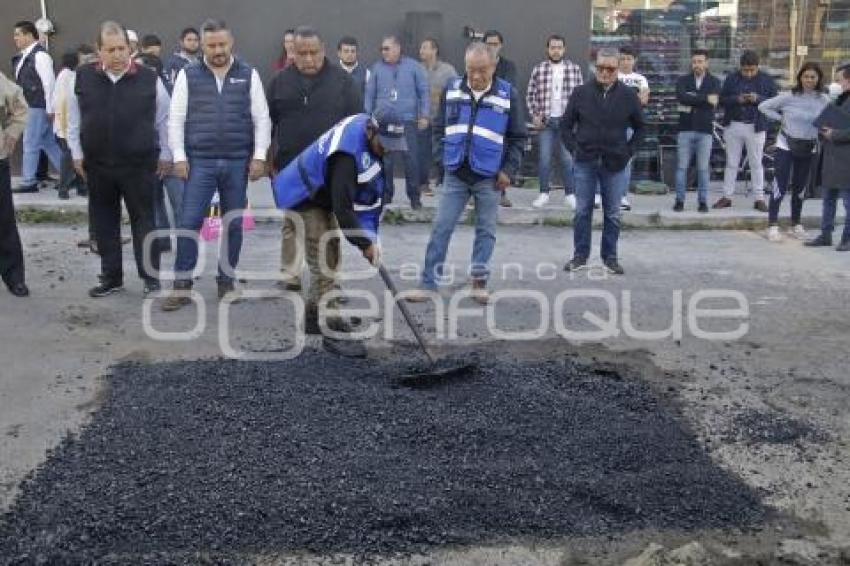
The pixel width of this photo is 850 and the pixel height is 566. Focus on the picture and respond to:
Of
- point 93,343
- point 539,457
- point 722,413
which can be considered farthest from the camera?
point 93,343

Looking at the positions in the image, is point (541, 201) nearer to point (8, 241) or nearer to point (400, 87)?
point (400, 87)

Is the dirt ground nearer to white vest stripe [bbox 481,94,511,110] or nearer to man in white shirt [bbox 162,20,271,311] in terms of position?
man in white shirt [bbox 162,20,271,311]

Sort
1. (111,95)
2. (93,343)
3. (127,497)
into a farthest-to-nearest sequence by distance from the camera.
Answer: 1. (111,95)
2. (93,343)
3. (127,497)

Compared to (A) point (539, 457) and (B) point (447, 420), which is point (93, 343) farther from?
(A) point (539, 457)

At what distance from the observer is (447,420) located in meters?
4.77

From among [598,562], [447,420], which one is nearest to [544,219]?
[447,420]

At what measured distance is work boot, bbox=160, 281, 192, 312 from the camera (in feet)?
23.0

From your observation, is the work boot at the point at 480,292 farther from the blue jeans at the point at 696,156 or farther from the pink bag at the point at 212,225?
the blue jeans at the point at 696,156

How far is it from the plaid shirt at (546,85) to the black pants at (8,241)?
19.7 ft

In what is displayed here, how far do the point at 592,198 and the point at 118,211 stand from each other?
3.92 meters

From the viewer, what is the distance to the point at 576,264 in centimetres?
840

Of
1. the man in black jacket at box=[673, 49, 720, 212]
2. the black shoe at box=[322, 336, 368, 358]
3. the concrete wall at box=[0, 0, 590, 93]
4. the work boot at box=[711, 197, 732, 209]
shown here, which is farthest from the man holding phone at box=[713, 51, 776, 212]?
the black shoe at box=[322, 336, 368, 358]

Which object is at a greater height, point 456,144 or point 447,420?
point 456,144

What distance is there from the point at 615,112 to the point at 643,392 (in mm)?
3403
